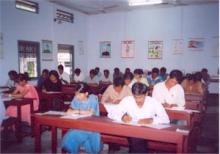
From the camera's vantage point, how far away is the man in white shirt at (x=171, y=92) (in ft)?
14.6

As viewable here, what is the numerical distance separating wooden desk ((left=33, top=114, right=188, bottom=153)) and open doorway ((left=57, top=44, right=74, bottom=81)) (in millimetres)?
6055

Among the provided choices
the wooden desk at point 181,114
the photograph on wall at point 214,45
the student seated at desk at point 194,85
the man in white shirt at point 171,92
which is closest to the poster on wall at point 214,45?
the photograph on wall at point 214,45

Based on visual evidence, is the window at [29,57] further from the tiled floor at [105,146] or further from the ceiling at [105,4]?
the tiled floor at [105,146]

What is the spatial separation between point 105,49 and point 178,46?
8.98ft

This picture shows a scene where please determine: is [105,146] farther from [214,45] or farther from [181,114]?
[214,45]

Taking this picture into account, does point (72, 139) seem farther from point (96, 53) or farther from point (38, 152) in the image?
point (96, 53)

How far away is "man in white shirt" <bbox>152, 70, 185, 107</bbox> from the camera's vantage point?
4453 millimetres

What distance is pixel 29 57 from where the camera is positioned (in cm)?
805

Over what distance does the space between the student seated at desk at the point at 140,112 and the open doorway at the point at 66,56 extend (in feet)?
21.7

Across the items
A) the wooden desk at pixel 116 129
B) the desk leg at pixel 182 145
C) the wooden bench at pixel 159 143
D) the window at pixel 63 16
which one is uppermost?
the window at pixel 63 16

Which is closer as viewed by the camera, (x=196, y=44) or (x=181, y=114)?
(x=181, y=114)

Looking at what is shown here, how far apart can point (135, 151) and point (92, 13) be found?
331 inches

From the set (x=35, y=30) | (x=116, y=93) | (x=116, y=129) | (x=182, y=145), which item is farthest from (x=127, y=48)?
(x=182, y=145)

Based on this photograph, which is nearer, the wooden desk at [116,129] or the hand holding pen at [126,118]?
the wooden desk at [116,129]
